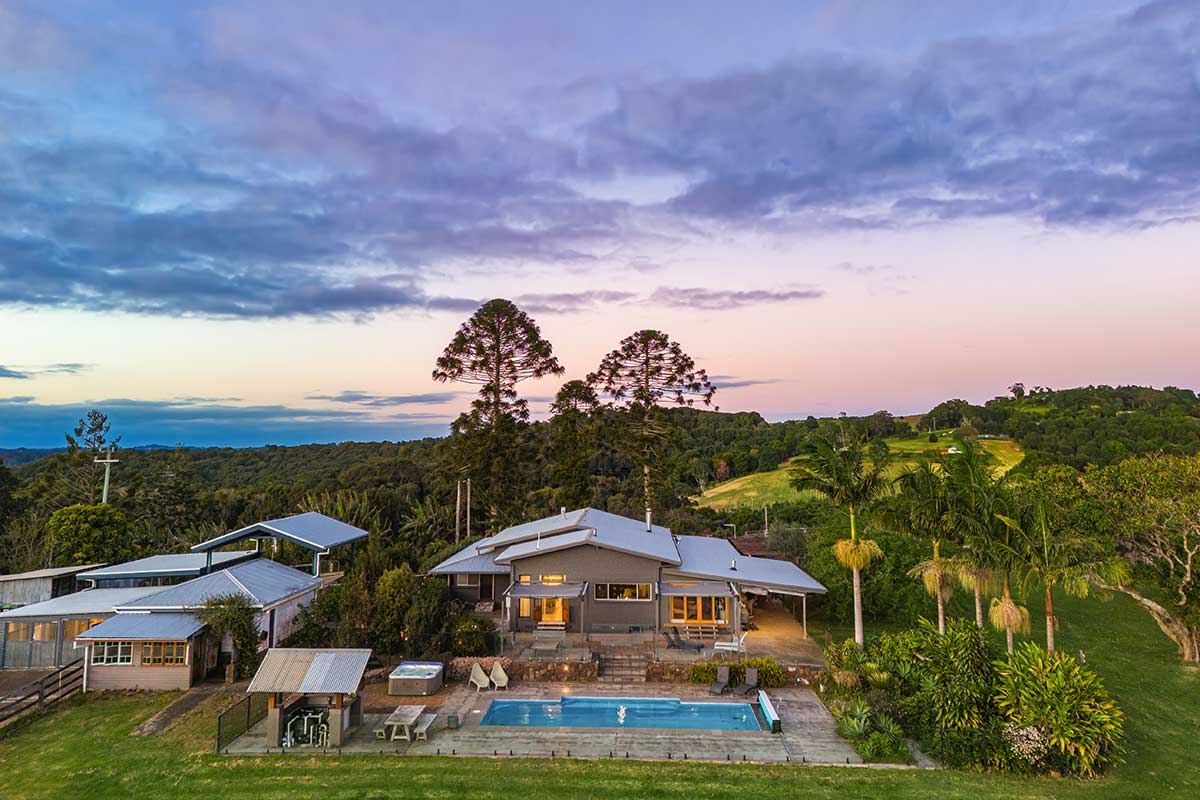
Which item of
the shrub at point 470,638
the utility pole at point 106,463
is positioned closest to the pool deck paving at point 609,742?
the shrub at point 470,638

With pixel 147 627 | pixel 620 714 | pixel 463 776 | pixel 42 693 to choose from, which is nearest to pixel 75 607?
pixel 147 627

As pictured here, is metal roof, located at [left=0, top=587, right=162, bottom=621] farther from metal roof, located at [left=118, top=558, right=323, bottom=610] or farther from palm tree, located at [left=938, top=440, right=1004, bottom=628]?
palm tree, located at [left=938, top=440, right=1004, bottom=628]

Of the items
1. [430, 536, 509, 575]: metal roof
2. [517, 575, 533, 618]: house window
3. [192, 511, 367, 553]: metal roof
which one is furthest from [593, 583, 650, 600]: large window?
[192, 511, 367, 553]: metal roof

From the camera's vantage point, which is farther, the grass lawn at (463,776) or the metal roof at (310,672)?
the metal roof at (310,672)

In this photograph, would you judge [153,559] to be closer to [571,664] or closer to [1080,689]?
[571,664]

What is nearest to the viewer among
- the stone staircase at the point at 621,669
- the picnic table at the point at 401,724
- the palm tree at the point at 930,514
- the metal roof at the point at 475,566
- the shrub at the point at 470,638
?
the picnic table at the point at 401,724

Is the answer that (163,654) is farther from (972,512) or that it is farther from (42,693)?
(972,512)

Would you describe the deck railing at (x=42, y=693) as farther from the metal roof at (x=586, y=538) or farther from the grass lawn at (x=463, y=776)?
the metal roof at (x=586, y=538)

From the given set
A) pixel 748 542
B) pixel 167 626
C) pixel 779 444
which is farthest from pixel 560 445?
pixel 779 444
